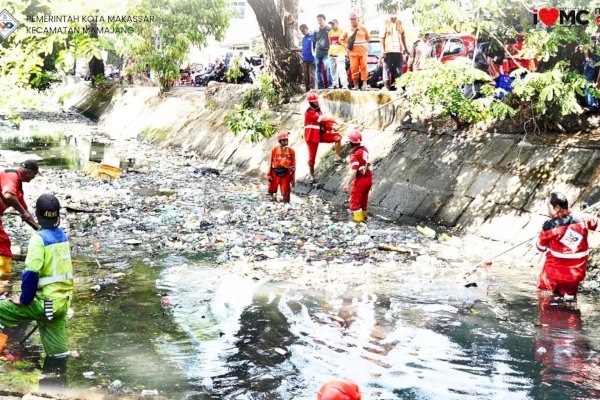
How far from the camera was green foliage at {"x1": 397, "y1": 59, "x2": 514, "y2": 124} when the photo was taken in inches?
410

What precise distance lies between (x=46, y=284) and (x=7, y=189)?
9.74 ft

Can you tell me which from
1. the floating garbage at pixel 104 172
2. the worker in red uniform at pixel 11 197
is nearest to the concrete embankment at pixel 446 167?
the floating garbage at pixel 104 172

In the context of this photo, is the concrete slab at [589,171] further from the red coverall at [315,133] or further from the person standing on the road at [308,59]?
the person standing on the road at [308,59]

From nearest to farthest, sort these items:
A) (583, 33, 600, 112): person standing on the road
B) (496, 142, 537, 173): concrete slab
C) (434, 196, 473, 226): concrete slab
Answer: (583, 33, 600, 112): person standing on the road
(496, 142, 537, 173): concrete slab
(434, 196, 473, 226): concrete slab

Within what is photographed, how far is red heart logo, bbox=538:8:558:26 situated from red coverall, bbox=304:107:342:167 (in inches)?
210

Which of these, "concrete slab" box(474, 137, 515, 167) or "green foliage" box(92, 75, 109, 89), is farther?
"green foliage" box(92, 75, 109, 89)

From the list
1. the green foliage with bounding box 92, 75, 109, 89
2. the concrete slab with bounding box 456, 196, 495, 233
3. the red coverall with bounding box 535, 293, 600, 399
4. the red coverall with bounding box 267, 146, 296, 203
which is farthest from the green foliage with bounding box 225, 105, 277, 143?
the green foliage with bounding box 92, 75, 109, 89

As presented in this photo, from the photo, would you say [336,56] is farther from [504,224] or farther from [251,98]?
[504,224]

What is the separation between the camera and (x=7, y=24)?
1023cm

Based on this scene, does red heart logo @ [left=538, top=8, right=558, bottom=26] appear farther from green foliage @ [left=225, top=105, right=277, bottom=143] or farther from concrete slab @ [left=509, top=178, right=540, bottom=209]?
green foliage @ [left=225, top=105, right=277, bottom=143]

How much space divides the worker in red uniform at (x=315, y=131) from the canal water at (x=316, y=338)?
602cm

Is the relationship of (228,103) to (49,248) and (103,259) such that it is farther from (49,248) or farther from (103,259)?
(49,248)

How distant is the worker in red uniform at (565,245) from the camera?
736 centimetres

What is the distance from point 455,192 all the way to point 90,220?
5.79 m
